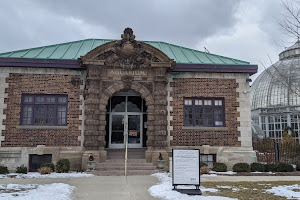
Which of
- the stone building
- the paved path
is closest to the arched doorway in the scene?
the stone building

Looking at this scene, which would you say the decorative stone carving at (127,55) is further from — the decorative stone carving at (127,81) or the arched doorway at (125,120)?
the arched doorway at (125,120)

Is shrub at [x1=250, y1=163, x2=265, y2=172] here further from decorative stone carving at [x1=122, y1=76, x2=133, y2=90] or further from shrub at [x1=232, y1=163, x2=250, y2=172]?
decorative stone carving at [x1=122, y1=76, x2=133, y2=90]

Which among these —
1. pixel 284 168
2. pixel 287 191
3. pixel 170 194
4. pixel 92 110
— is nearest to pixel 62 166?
pixel 92 110

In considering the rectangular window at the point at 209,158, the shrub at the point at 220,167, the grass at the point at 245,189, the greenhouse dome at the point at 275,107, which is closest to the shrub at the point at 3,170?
the grass at the point at 245,189

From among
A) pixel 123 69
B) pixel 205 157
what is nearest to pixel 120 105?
pixel 123 69

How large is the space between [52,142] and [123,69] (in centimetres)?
533

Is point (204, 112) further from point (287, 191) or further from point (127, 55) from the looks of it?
point (287, 191)

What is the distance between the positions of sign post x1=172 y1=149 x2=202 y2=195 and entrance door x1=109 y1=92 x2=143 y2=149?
7.72m

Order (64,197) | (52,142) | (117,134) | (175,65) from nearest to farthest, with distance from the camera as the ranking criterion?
(64,197) < (52,142) < (175,65) < (117,134)

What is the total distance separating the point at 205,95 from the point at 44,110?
8.84m

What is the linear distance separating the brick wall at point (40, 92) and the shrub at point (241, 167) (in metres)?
8.27

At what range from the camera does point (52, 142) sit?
14406 mm

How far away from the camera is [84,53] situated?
646 inches

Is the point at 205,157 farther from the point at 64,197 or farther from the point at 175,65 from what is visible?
the point at 64,197
